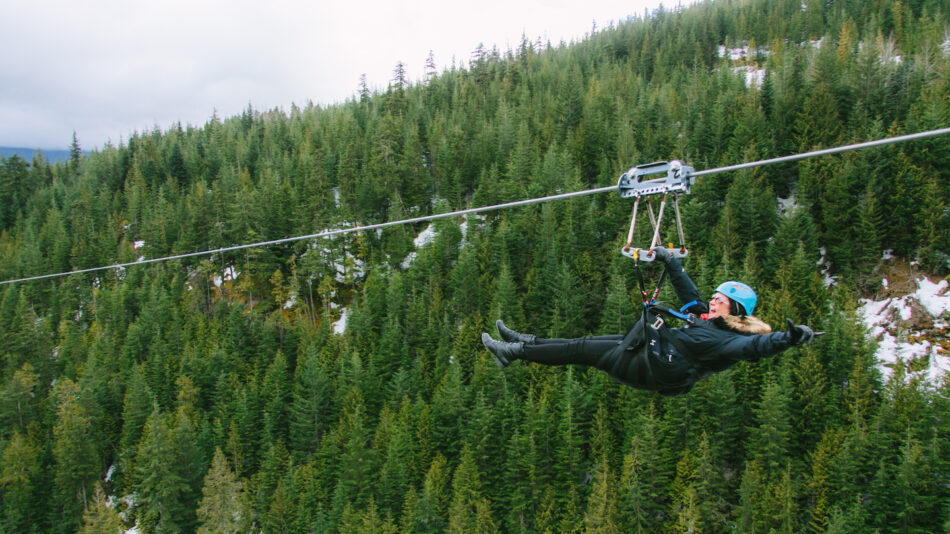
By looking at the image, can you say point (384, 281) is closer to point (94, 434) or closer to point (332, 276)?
point (332, 276)

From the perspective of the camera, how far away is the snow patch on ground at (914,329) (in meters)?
35.8

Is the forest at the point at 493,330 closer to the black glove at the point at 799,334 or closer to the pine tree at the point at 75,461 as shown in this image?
the pine tree at the point at 75,461

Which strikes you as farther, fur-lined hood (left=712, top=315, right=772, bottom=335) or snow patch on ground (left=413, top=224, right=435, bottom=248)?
snow patch on ground (left=413, top=224, right=435, bottom=248)

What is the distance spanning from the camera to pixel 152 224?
231ft

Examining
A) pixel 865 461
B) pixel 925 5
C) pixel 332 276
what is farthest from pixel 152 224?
pixel 925 5

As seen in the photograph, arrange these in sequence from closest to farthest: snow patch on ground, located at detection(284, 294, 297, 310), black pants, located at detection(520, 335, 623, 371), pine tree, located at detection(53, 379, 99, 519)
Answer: black pants, located at detection(520, 335, 623, 371), pine tree, located at detection(53, 379, 99, 519), snow patch on ground, located at detection(284, 294, 297, 310)

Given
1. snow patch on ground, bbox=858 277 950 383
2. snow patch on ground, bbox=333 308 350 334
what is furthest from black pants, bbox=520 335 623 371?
snow patch on ground, bbox=333 308 350 334

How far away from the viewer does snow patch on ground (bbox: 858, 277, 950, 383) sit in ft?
117

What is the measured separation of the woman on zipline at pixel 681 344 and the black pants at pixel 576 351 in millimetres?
11

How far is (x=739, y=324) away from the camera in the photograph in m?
5.39

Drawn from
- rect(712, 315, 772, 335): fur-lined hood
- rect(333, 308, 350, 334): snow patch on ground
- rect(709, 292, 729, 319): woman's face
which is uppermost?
rect(709, 292, 729, 319): woman's face

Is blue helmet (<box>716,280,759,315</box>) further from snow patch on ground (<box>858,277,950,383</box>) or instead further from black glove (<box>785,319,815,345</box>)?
snow patch on ground (<box>858,277,950,383</box>)

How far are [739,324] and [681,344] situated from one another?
0.64m

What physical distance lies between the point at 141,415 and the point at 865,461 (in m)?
54.5
